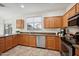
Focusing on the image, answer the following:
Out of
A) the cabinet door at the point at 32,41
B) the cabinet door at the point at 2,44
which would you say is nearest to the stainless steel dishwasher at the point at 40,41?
the cabinet door at the point at 32,41

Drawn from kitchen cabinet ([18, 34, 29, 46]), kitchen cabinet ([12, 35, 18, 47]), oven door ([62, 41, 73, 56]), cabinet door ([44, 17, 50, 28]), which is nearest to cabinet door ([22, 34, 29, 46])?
kitchen cabinet ([18, 34, 29, 46])

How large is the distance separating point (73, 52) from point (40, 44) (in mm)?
3069

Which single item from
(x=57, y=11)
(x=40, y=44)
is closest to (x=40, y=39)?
(x=40, y=44)

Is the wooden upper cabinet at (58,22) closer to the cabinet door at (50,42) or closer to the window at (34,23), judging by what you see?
the cabinet door at (50,42)

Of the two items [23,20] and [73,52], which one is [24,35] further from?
[73,52]

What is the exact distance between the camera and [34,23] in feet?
19.8

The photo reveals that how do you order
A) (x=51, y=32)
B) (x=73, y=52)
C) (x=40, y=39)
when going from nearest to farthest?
(x=73, y=52) → (x=40, y=39) → (x=51, y=32)

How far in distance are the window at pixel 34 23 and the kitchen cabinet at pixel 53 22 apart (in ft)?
1.54

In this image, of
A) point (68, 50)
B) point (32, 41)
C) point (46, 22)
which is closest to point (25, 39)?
point (32, 41)

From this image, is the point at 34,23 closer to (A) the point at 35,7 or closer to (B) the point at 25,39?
(B) the point at 25,39

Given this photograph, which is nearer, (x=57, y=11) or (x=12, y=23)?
(x=57, y=11)

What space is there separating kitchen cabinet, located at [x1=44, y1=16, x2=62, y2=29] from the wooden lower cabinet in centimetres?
76

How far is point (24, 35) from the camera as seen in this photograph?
18.6 ft

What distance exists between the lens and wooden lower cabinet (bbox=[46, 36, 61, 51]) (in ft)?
14.8
